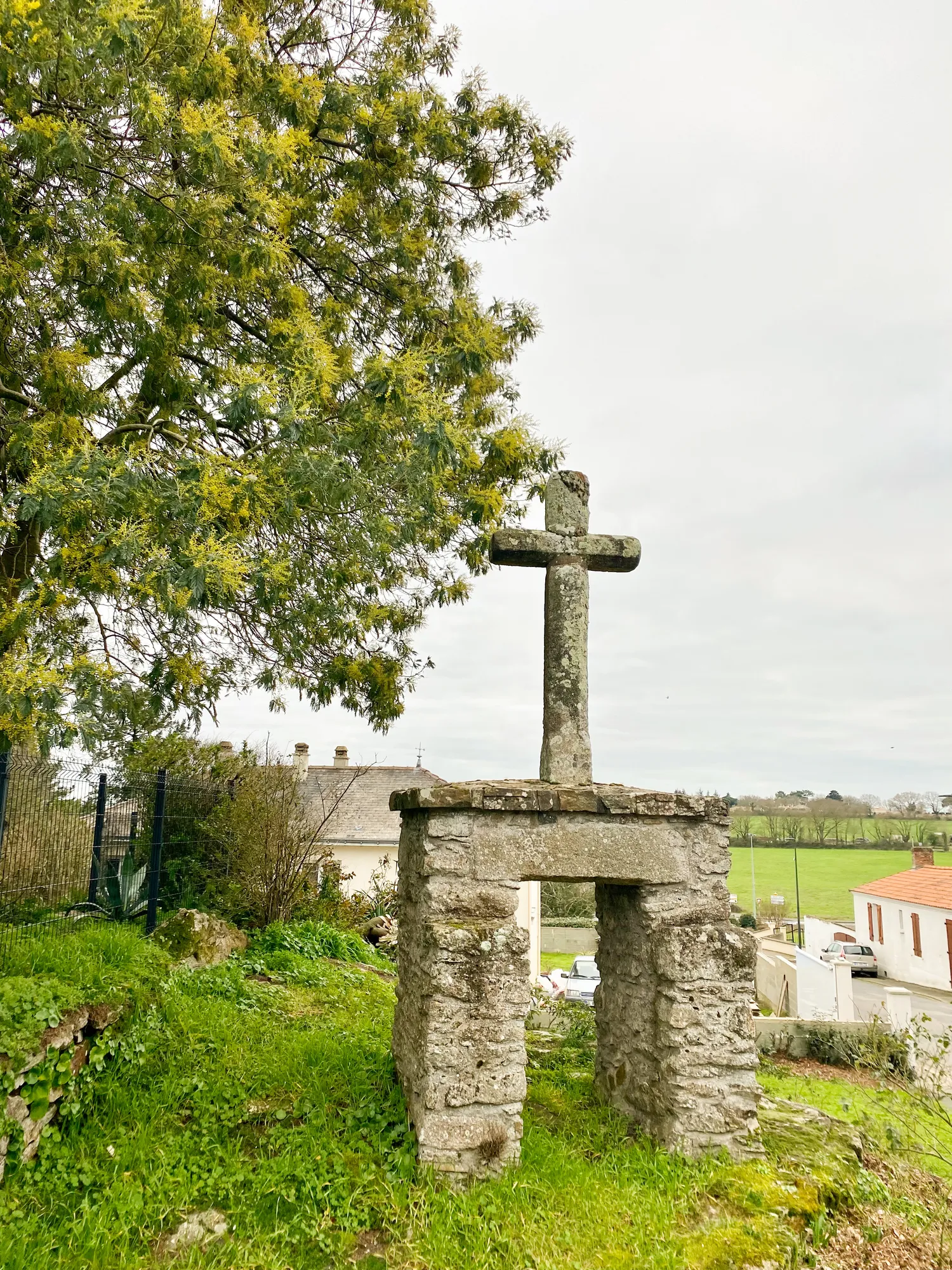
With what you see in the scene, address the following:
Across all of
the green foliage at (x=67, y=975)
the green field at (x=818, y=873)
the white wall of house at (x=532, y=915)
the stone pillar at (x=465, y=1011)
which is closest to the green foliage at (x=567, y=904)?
the white wall of house at (x=532, y=915)

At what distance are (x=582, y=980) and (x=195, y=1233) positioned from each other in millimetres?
15424

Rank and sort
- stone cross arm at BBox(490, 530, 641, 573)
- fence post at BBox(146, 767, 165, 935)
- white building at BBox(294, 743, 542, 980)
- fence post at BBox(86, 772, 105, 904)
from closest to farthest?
stone cross arm at BBox(490, 530, 641, 573) → fence post at BBox(86, 772, 105, 904) → fence post at BBox(146, 767, 165, 935) → white building at BBox(294, 743, 542, 980)

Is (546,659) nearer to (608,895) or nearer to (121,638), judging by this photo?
(608,895)

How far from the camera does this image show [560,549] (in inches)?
207

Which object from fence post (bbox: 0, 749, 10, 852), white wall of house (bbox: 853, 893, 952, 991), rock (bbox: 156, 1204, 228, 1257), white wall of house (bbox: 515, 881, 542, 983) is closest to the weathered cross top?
rock (bbox: 156, 1204, 228, 1257)

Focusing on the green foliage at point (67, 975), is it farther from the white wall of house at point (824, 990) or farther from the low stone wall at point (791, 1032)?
the white wall of house at point (824, 990)

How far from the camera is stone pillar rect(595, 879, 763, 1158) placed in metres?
4.44

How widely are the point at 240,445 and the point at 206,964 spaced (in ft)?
16.8

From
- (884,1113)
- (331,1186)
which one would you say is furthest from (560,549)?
(884,1113)

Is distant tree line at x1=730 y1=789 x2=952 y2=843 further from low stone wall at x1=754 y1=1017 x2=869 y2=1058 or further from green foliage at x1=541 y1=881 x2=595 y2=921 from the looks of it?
low stone wall at x1=754 y1=1017 x2=869 y2=1058

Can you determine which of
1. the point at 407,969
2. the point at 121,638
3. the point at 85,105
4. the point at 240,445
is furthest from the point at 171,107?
the point at 407,969

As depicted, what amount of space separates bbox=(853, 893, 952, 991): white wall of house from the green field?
7.64 metres

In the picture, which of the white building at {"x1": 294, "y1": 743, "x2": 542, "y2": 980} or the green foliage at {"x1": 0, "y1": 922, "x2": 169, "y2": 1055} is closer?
the green foliage at {"x1": 0, "y1": 922, "x2": 169, "y2": 1055}

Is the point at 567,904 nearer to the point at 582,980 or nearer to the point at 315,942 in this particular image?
the point at 582,980
